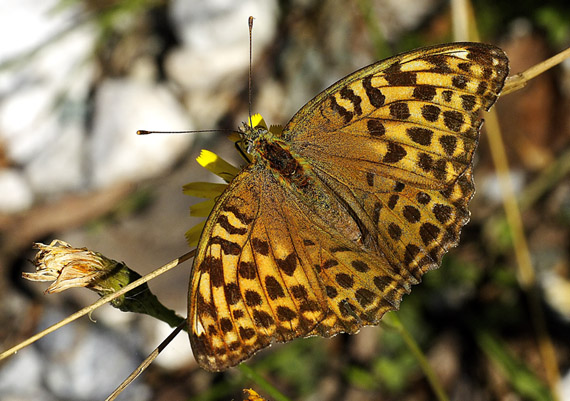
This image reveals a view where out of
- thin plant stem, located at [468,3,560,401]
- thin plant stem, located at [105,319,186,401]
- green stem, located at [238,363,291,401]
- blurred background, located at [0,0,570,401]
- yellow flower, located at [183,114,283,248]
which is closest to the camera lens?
thin plant stem, located at [105,319,186,401]

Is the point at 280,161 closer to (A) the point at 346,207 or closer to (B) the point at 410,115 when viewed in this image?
(A) the point at 346,207

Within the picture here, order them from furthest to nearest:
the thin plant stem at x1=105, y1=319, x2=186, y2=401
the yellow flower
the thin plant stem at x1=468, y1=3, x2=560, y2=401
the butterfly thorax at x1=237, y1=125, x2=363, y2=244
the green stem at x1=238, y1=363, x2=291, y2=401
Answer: the thin plant stem at x1=468, y1=3, x2=560, y2=401
the yellow flower
the butterfly thorax at x1=237, y1=125, x2=363, y2=244
the green stem at x1=238, y1=363, x2=291, y2=401
the thin plant stem at x1=105, y1=319, x2=186, y2=401

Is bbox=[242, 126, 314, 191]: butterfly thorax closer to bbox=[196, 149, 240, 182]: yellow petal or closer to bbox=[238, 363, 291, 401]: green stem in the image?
bbox=[196, 149, 240, 182]: yellow petal

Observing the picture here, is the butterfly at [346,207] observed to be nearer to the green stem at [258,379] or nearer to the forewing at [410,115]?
the forewing at [410,115]

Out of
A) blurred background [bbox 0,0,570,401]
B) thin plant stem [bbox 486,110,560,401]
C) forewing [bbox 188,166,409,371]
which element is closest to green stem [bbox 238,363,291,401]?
forewing [bbox 188,166,409,371]

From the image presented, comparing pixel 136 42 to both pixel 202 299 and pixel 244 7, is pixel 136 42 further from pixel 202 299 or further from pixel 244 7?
pixel 202 299

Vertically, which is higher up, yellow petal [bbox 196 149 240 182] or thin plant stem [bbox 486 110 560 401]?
yellow petal [bbox 196 149 240 182]
